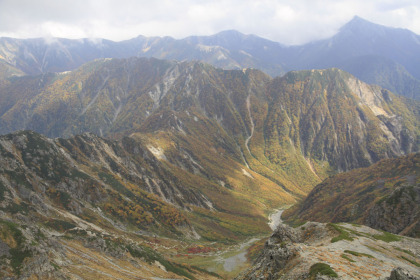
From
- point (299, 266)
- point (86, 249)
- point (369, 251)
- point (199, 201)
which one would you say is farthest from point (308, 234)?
point (199, 201)

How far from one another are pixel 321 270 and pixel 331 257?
6895 mm

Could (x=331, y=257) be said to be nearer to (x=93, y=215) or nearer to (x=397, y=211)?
(x=397, y=211)

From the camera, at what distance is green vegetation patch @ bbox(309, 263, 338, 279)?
2277cm

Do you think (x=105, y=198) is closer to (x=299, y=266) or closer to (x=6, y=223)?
(x=6, y=223)

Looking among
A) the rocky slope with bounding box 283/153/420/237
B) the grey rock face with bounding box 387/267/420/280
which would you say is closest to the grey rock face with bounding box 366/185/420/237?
the rocky slope with bounding box 283/153/420/237

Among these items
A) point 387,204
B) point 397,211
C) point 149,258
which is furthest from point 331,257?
point 387,204

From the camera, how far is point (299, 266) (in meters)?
26.8

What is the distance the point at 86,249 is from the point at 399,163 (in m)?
204

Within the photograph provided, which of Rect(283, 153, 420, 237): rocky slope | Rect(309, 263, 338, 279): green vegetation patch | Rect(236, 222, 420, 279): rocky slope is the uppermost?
Rect(309, 263, 338, 279): green vegetation patch

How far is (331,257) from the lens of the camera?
96.4 feet

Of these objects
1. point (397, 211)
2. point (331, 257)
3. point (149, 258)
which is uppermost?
point (331, 257)

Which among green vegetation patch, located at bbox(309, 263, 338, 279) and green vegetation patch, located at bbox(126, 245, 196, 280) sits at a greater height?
green vegetation patch, located at bbox(309, 263, 338, 279)

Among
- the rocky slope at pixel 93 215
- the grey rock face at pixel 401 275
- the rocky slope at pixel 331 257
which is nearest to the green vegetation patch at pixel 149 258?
→ the rocky slope at pixel 93 215

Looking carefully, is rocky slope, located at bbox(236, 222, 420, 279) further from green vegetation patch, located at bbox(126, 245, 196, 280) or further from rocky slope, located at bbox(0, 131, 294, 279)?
green vegetation patch, located at bbox(126, 245, 196, 280)
